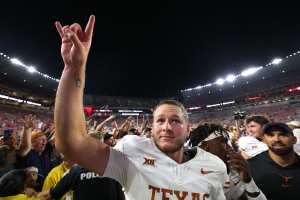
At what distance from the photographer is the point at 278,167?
273cm

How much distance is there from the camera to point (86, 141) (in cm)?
140

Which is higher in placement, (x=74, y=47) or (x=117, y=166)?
(x=74, y=47)

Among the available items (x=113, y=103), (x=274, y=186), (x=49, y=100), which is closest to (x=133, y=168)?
(x=274, y=186)

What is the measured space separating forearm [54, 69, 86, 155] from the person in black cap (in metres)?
2.33

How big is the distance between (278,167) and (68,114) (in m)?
2.57

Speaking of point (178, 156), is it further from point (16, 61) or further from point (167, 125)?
point (16, 61)

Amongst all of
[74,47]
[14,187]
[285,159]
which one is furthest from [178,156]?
[14,187]

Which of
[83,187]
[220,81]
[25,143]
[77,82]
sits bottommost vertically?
[83,187]

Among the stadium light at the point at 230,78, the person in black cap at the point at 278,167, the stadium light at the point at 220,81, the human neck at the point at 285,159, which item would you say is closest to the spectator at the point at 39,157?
the person in black cap at the point at 278,167

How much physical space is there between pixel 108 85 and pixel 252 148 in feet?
139

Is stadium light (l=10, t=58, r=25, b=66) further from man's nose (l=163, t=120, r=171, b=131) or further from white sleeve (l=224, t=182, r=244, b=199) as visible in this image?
white sleeve (l=224, t=182, r=244, b=199)

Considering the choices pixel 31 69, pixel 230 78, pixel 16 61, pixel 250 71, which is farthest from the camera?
pixel 230 78

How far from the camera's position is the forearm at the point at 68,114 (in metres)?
1.32

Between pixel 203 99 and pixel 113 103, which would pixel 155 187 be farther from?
pixel 113 103
